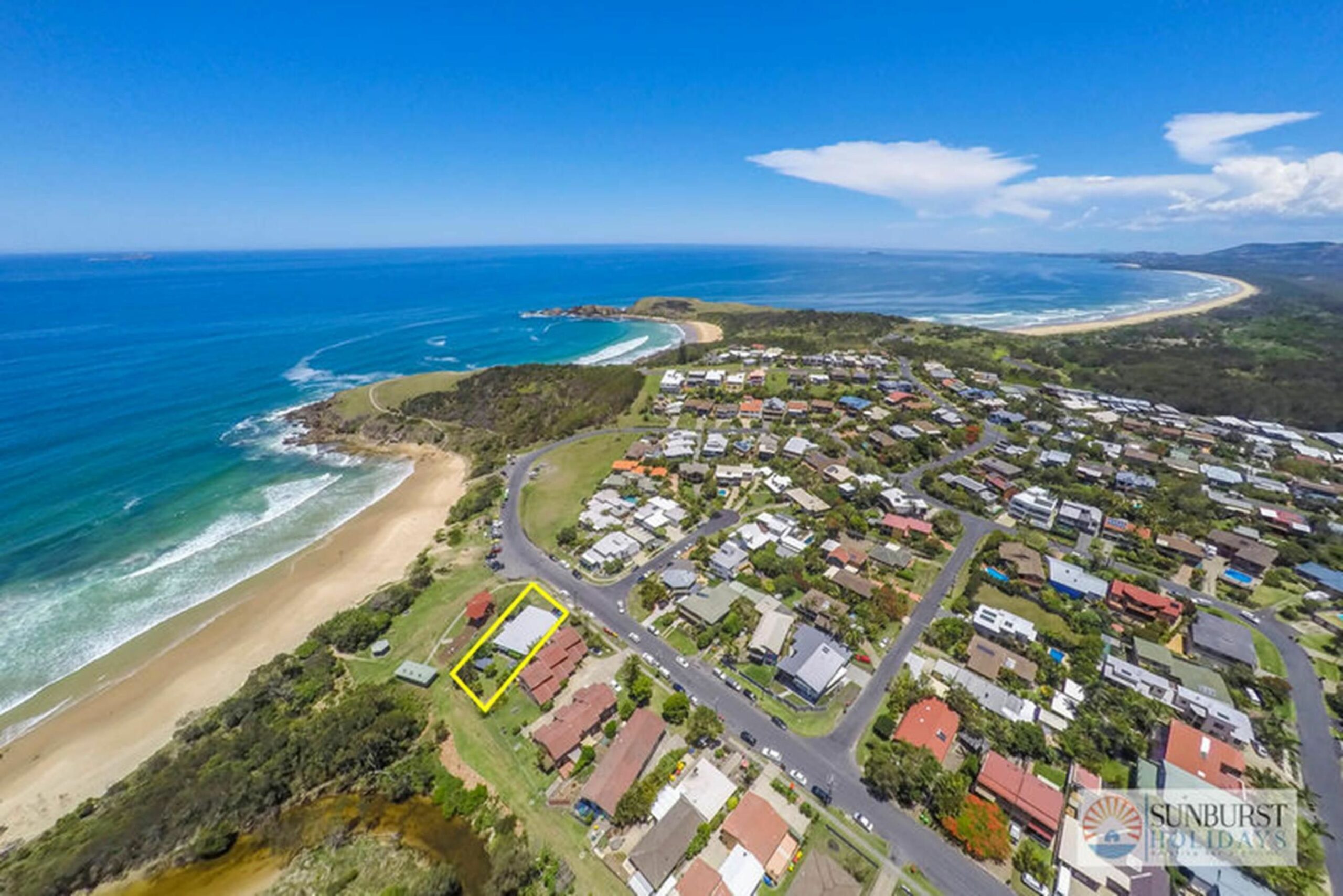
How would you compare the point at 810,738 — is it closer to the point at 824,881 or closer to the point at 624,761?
the point at 824,881

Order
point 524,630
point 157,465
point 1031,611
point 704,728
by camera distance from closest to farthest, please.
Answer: point 704,728, point 524,630, point 1031,611, point 157,465

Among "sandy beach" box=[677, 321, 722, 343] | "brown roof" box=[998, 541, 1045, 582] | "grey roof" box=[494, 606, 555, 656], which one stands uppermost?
"sandy beach" box=[677, 321, 722, 343]

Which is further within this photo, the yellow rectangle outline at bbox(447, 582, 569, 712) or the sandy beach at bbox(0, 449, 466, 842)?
the yellow rectangle outline at bbox(447, 582, 569, 712)

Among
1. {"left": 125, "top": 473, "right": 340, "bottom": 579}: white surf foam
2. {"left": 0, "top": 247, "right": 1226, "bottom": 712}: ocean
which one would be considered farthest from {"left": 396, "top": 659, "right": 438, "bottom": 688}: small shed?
{"left": 125, "top": 473, "right": 340, "bottom": 579}: white surf foam

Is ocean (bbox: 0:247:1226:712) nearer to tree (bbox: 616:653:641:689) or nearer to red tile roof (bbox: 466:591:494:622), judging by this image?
red tile roof (bbox: 466:591:494:622)

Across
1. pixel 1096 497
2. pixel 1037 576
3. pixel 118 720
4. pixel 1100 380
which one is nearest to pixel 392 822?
pixel 118 720

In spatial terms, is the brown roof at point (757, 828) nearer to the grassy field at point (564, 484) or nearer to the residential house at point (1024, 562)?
the grassy field at point (564, 484)

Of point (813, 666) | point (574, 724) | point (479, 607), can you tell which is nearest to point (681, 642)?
point (813, 666)
